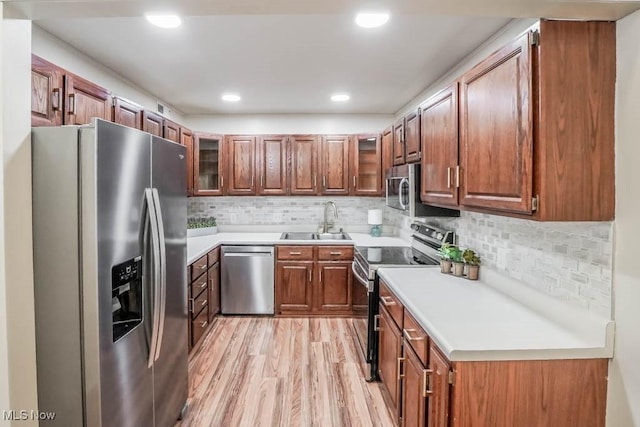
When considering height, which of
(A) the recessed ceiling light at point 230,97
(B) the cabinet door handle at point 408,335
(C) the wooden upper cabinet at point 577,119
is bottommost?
(B) the cabinet door handle at point 408,335

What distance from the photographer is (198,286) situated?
3.22 meters

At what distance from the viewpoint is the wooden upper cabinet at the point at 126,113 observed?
2.52 meters

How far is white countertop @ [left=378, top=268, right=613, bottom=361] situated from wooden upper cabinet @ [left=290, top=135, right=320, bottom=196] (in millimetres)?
2469

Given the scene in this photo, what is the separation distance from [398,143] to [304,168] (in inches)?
56.2

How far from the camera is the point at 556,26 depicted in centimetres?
132

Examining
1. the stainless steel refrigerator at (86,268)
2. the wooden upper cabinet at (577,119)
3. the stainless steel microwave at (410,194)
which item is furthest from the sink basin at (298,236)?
the wooden upper cabinet at (577,119)

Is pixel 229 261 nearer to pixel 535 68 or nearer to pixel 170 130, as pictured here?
pixel 170 130

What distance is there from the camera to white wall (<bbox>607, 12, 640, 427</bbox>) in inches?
48.9

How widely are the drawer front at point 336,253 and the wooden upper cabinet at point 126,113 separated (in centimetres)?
216

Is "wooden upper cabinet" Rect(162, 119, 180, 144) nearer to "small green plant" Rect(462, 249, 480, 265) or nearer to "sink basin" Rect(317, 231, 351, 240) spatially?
"sink basin" Rect(317, 231, 351, 240)

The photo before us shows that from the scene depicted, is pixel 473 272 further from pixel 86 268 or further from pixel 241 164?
pixel 241 164

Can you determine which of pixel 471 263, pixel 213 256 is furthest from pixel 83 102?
pixel 471 263

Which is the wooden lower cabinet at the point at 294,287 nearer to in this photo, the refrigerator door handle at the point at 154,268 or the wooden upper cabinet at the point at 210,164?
the wooden upper cabinet at the point at 210,164

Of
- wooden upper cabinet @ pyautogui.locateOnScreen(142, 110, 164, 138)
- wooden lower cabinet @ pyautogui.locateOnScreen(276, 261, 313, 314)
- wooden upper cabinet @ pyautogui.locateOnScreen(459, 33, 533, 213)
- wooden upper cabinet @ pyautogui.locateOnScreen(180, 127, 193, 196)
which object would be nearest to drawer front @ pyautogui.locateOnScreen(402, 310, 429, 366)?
wooden upper cabinet @ pyautogui.locateOnScreen(459, 33, 533, 213)
